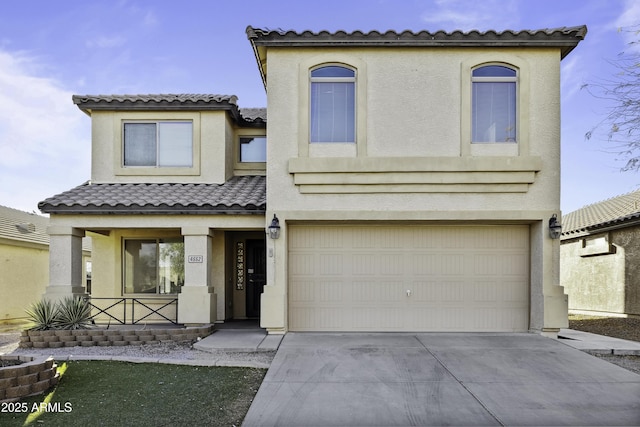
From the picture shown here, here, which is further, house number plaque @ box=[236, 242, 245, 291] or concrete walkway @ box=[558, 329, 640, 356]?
house number plaque @ box=[236, 242, 245, 291]

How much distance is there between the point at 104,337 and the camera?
32.6 ft

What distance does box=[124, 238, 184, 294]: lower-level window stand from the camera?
12.8m

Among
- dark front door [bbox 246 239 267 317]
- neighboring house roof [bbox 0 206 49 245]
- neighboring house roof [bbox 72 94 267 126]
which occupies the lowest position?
dark front door [bbox 246 239 267 317]

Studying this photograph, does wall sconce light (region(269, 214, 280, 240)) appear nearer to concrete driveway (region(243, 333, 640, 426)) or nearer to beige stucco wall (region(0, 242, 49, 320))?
concrete driveway (region(243, 333, 640, 426))

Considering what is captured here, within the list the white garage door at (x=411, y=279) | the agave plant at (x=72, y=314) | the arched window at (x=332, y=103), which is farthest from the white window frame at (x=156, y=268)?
the arched window at (x=332, y=103)

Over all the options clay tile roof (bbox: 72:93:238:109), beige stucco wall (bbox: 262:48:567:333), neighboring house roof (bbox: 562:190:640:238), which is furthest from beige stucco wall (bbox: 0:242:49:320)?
neighboring house roof (bbox: 562:190:640:238)

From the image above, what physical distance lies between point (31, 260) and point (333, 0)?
14666 mm

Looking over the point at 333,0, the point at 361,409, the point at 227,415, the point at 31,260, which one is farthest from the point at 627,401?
the point at 31,260

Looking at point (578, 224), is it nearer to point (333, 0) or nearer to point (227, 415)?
point (333, 0)

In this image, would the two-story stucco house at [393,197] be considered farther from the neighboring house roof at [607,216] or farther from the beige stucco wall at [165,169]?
the neighboring house roof at [607,216]

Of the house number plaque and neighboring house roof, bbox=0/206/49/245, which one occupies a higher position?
neighboring house roof, bbox=0/206/49/245

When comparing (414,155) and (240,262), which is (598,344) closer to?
(414,155)

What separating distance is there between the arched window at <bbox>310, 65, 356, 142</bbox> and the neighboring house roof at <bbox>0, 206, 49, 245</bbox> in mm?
12477

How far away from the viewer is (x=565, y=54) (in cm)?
1048
